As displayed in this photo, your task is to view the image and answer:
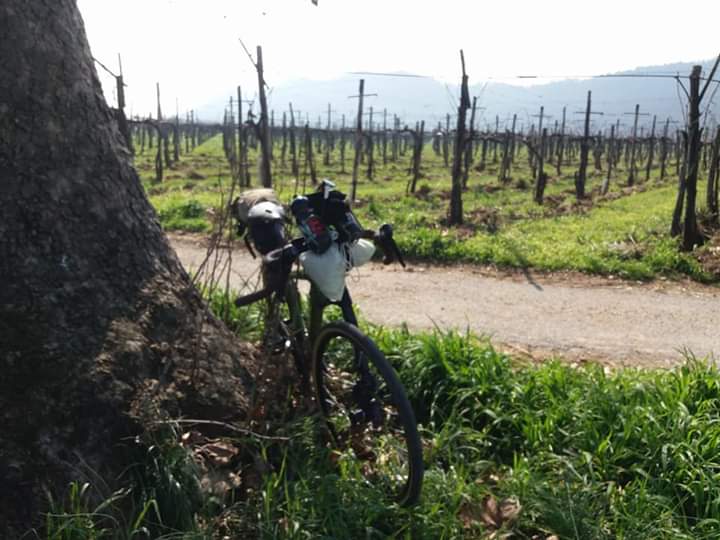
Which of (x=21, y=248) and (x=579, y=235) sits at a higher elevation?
(x=21, y=248)

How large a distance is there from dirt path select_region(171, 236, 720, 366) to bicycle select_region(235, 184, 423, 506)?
2013 mm

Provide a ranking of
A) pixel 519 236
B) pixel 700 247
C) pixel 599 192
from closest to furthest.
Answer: pixel 700 247, pixel 519 236, pixel 599 192

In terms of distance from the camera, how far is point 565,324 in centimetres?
615

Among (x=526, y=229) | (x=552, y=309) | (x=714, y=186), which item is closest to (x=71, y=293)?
(x=552, y=309)

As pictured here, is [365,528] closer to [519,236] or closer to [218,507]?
[218,507]

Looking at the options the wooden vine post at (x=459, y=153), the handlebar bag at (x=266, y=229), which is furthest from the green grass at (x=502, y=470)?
the wooden vine post at (x=459, y=153)

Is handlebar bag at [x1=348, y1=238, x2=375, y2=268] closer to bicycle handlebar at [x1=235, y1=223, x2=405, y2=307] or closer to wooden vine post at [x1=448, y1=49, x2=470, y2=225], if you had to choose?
bicycle handlebar at [x1=235, y1=223, x2=405, y2=307]

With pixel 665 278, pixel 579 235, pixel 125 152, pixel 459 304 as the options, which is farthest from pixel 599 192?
pixel 125 152

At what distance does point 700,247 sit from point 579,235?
1.97m

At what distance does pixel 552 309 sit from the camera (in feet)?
21.9

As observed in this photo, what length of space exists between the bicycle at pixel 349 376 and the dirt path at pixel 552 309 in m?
2.01

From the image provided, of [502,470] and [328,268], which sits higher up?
[328,268]

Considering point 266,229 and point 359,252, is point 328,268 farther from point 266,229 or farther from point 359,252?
point 266,229

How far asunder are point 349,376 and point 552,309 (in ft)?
12.8
